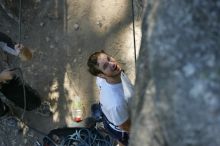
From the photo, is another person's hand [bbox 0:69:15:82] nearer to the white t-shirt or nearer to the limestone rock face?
the white t-shirt

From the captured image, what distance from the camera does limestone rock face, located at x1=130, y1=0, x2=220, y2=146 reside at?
75.4 inches

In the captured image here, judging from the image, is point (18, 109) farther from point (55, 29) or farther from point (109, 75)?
point (109, 75)

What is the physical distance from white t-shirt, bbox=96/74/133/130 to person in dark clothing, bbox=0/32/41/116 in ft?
3.99

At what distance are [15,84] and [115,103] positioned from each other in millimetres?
1609

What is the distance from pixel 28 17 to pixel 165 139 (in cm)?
414

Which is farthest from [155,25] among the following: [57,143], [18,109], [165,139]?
[18,109]

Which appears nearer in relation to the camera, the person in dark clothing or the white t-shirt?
the white t-shirt

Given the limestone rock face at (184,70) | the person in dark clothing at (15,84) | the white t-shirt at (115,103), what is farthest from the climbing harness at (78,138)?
the limestone rock face at (184,70)

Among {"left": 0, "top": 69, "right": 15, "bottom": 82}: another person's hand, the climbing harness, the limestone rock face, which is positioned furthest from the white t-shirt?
the limestone rock face

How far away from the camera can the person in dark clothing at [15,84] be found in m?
4.55

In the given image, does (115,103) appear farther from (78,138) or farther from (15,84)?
(15,84)

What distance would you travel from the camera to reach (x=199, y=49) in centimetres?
193

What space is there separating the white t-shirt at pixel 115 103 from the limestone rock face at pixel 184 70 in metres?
1.37

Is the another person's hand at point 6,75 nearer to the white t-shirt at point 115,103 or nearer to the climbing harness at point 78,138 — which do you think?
the climbing harness at point 78,138
